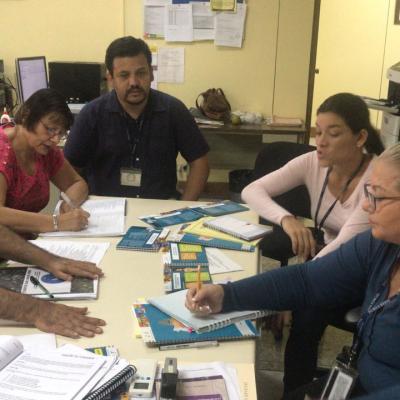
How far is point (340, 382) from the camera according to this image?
54.1 inches

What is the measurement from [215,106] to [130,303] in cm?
288

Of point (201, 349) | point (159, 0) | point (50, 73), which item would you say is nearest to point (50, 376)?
point (201, 349)

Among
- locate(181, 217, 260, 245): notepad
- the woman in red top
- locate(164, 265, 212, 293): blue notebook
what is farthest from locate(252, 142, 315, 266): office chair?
the woman in red top

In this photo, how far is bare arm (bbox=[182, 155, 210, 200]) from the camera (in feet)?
9.72

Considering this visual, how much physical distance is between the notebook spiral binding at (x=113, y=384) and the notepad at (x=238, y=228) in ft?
3.11

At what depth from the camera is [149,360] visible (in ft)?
4.05

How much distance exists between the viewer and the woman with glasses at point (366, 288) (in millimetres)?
1299

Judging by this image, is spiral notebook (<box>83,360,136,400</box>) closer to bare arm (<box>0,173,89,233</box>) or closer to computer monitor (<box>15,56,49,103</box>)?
bare arm (<box>0,173,89,233</box>)

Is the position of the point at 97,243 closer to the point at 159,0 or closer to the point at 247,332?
the point at 247,332

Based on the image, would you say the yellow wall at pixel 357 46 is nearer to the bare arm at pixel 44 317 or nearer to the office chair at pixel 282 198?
the office chair at pixel 282 198

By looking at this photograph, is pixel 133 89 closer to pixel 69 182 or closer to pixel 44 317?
pixel 69 182

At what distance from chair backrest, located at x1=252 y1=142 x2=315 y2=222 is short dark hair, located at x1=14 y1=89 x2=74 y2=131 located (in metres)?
1.02

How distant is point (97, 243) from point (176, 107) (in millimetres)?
1178

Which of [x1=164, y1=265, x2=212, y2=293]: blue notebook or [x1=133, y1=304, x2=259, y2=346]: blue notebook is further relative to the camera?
[x1=164, y1=265, x2=212, y2=293]: blue notebook
